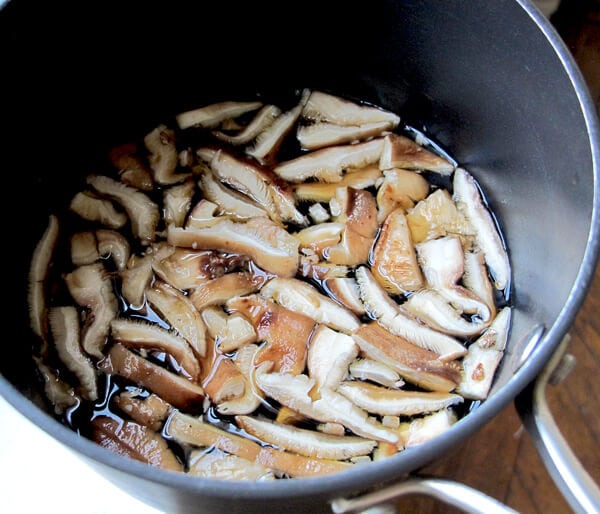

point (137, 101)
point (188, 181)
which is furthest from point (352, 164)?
point (137, 101)

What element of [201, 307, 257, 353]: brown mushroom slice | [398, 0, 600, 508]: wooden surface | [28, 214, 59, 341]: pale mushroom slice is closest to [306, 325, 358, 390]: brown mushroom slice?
[201, 307, 257, 353]: brown mushroom slice

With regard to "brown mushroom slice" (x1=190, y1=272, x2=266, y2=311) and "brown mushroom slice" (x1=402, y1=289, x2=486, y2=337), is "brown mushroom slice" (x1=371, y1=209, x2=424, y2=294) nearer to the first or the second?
"brown mushroom slice" (x1=402, y1=289, x2=486, y2=337)

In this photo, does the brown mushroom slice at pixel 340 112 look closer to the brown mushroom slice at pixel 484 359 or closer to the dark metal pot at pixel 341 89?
the dark metal pot at pixel 341 89

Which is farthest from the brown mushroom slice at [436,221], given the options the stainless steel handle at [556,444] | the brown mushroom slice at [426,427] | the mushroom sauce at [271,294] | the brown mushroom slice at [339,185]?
the stainless steel handle at [556,444]

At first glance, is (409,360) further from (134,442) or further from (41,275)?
(41,275)

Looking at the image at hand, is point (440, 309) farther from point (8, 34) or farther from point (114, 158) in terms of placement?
point (8, 34)
